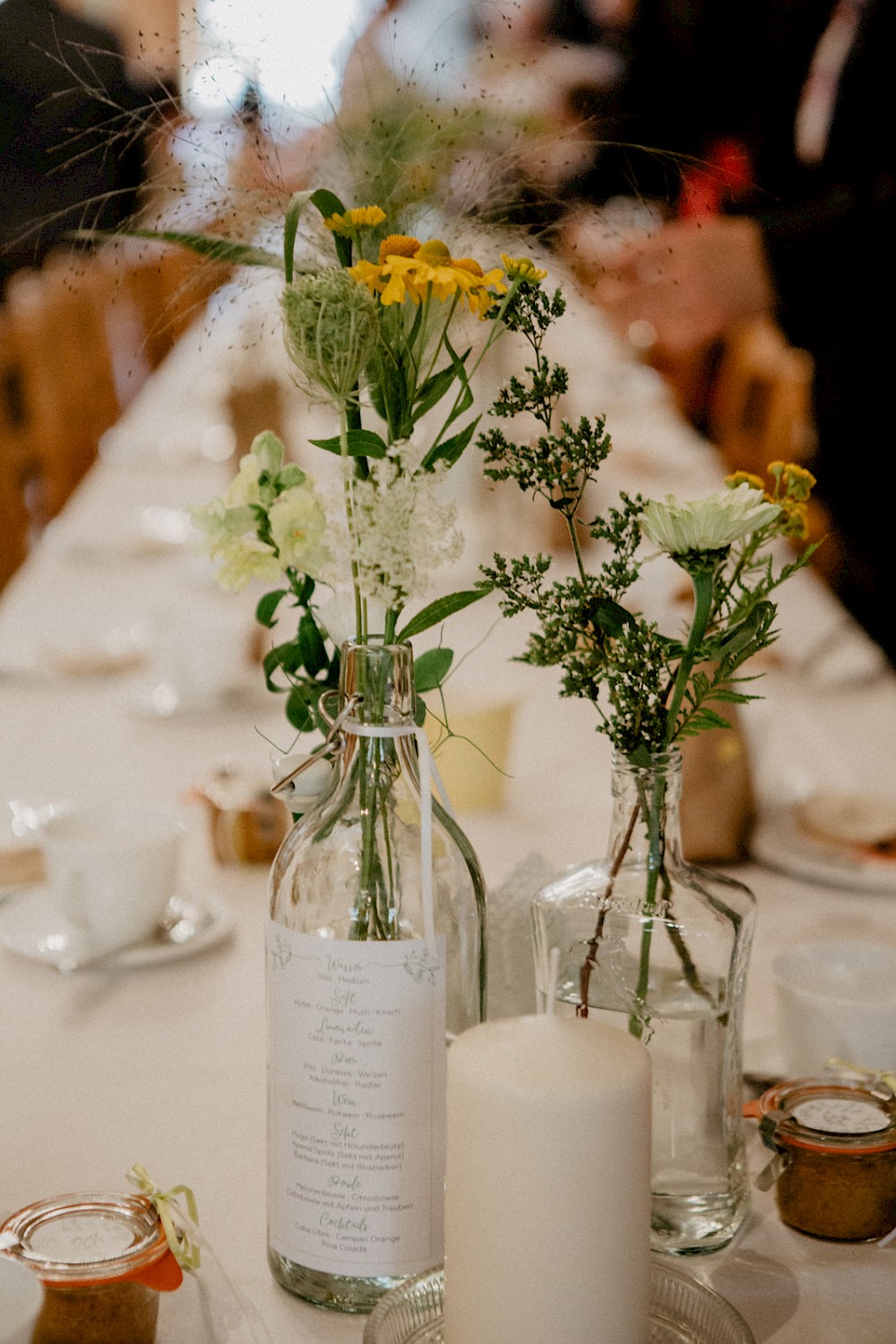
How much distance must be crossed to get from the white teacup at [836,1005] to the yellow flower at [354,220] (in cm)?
47

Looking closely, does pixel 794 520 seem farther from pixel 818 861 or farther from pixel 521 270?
pixel 818 861

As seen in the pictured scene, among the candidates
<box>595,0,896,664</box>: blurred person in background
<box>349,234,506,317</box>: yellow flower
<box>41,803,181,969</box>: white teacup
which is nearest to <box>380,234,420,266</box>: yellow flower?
<box>349,234,506,317</box>: yellow flower

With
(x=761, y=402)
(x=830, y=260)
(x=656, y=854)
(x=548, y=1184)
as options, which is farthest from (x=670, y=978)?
(x=761, y=402)

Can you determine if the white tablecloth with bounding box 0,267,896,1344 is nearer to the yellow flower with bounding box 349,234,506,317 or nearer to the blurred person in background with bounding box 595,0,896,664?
the yellow flower with bounding box 349,234,506,317

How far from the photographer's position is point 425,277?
0.53 metres

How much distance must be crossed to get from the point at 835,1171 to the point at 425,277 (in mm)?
433

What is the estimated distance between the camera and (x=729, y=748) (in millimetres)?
1113

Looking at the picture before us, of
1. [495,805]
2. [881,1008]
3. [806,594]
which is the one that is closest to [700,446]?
[806,594]

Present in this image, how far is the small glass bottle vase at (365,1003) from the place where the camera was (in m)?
0.59

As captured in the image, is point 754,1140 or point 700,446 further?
point 700,446

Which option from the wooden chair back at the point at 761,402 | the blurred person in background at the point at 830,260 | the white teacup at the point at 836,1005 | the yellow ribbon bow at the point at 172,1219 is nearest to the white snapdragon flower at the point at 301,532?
the yellow ribbon bow at the point at 172,1219

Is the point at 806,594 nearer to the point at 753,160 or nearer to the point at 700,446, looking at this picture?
the point at 700,446

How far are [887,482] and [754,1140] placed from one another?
2057mm

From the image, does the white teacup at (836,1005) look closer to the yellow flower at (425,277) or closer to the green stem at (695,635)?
the green stem at (695,635)
